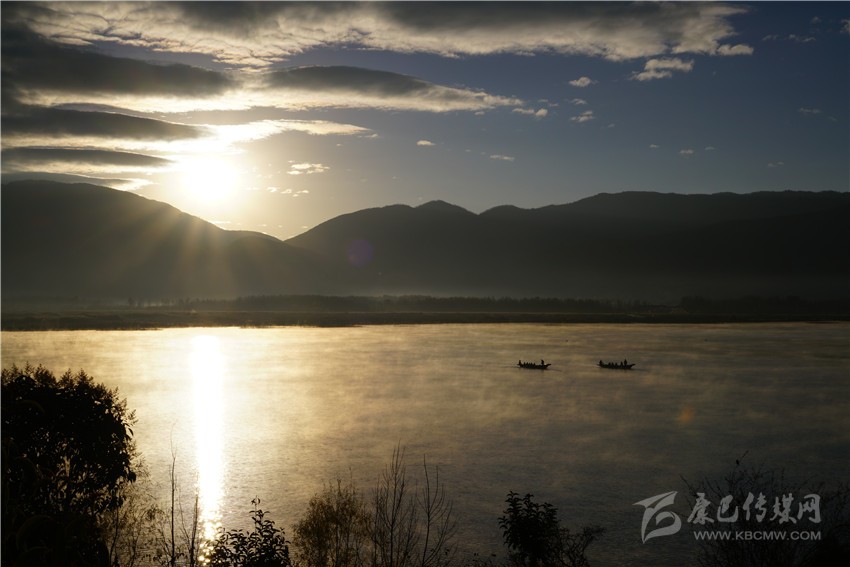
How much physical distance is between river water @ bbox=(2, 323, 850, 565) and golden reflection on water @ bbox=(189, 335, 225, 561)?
0.18 m

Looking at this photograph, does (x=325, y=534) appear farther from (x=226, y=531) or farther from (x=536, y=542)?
(x=536, y=542)

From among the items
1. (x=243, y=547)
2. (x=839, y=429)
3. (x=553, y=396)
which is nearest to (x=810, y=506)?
(x=243, y=547)

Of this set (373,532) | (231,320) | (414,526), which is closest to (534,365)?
(414,526)

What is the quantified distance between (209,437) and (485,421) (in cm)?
1744

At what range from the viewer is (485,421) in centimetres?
4650

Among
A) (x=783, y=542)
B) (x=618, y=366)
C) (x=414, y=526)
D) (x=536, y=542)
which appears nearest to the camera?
(x=783, y=542)

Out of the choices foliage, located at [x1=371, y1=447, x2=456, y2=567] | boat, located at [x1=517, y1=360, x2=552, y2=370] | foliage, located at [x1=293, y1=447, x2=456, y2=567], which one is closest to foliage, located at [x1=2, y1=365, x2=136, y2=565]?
foliage, located at [x1=293, y1=447, x2=456, y2=567]

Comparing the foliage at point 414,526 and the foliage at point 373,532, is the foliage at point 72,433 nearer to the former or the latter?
the foliage at point 373,532

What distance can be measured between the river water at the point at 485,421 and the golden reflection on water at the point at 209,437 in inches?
6.9

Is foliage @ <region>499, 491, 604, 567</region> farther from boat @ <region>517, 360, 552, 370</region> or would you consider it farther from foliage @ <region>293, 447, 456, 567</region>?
boat @ <region>517, 360, 552, 370</region>

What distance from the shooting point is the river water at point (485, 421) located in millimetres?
28859

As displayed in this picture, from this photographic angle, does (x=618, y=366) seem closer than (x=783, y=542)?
No

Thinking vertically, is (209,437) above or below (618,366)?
below

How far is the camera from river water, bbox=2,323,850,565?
28859 mm
